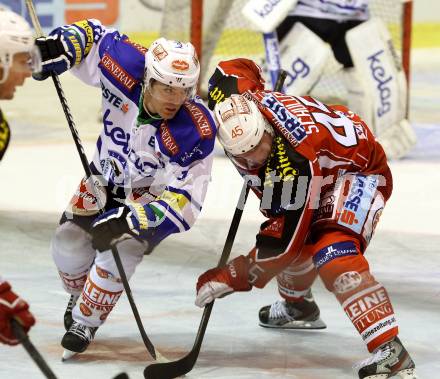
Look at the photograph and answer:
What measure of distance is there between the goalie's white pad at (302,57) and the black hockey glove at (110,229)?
3.60 meters

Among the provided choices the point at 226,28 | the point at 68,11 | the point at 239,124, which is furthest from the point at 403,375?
the point at 68,11

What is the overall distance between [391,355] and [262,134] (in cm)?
71

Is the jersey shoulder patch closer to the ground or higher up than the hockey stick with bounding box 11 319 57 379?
higher up

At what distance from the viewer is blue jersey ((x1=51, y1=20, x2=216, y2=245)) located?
370 cm

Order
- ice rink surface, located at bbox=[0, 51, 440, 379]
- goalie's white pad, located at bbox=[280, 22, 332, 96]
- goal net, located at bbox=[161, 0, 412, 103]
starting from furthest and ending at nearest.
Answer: goal net, located at bbox=[161, 0, 412, 103], goalie's white pad, located at bbox=[280, 22, 332, 96], ice rink surface, located at bbox=[0, 51, 440, 379]

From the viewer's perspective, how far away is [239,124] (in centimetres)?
355

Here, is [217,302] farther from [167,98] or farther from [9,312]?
[9,312]

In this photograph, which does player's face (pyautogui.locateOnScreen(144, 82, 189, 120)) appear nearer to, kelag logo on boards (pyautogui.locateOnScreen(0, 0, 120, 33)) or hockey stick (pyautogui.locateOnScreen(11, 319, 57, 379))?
hockey stick (pyautogui.locateOnScreen(11, 319, 57, 379))

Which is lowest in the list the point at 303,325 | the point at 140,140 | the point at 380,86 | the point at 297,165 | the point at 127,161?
the point at 380,86

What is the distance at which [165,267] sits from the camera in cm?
501

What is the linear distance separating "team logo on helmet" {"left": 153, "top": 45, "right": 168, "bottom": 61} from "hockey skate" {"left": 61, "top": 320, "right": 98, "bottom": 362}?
0.84m

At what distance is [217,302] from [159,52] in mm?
1104

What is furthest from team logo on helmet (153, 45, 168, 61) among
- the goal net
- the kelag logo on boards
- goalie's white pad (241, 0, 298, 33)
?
the kelag logo on boards

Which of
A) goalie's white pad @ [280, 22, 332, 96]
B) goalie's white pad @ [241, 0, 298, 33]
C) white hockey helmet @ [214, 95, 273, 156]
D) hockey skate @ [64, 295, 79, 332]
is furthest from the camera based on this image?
goalie's white pad @ [280, 22, 332, 96]
